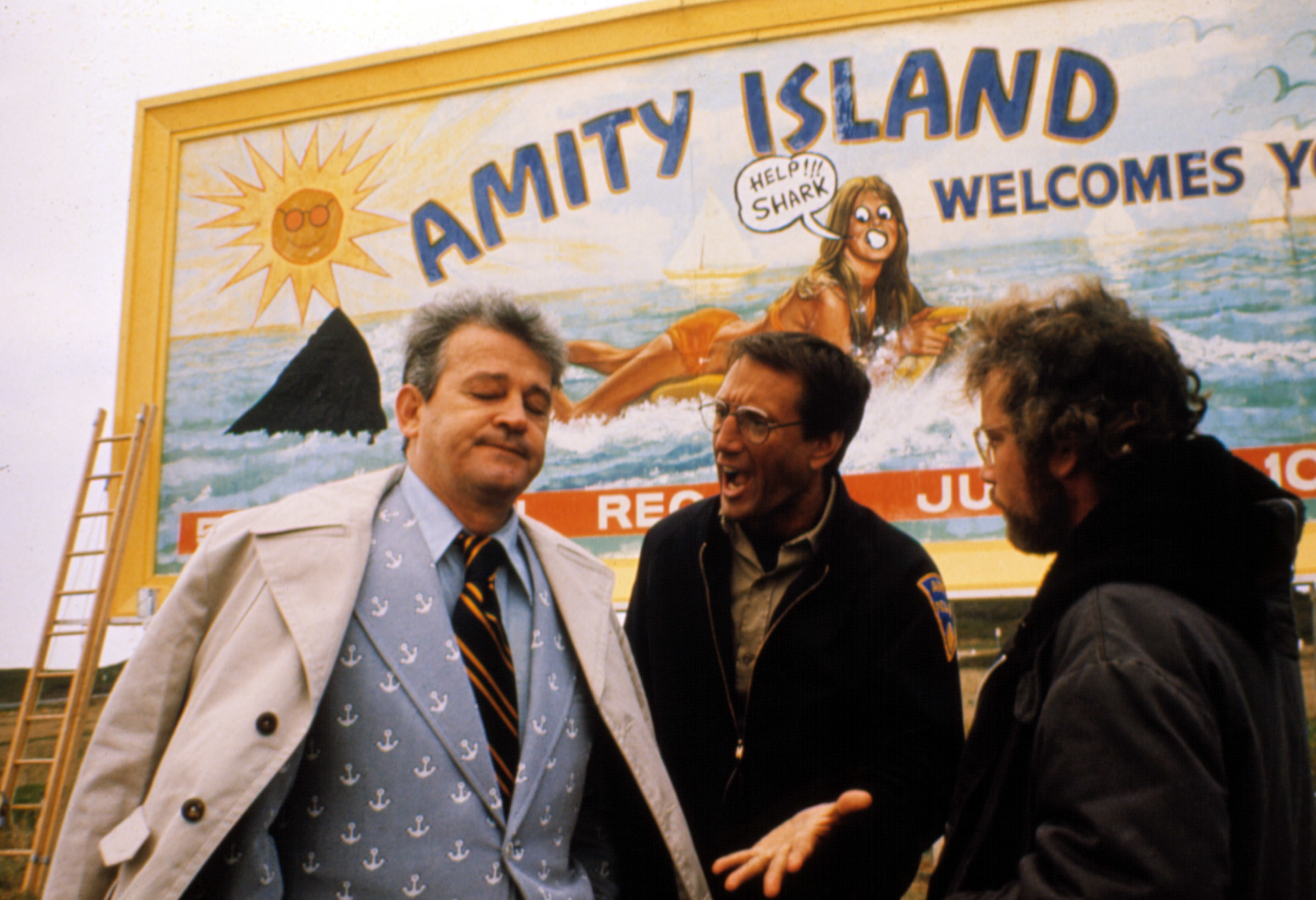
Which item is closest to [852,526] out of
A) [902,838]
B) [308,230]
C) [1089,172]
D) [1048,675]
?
[902,838]

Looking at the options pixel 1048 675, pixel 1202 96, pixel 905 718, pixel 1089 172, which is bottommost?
pixel 905 718

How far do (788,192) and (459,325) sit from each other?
276cm

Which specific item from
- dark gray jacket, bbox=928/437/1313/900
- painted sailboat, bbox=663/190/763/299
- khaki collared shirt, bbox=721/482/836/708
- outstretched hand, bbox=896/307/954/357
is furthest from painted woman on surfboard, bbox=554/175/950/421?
dark gray jacket, bbox=928/437/1313/900

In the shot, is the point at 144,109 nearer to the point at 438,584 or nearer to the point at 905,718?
the point at 438,584

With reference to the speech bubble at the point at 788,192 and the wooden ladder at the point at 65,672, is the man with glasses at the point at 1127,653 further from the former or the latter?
the wooden ladder at the point at 65,672

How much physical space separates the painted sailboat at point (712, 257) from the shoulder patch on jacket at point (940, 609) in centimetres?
238

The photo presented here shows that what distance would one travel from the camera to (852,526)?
6.98ft

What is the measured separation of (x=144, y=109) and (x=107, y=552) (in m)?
2.60

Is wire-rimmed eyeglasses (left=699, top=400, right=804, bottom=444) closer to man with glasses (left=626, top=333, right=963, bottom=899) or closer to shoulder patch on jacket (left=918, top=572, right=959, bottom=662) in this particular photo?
man with glasses (left=626, top=333, right=963, bottom=899)

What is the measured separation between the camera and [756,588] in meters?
2.11

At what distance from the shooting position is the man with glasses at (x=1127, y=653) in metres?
1.02

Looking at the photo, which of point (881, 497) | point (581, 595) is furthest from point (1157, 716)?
point (881, 497)

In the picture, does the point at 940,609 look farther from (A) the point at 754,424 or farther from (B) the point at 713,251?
(B) the point at 713,251

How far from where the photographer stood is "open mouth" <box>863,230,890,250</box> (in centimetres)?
402
